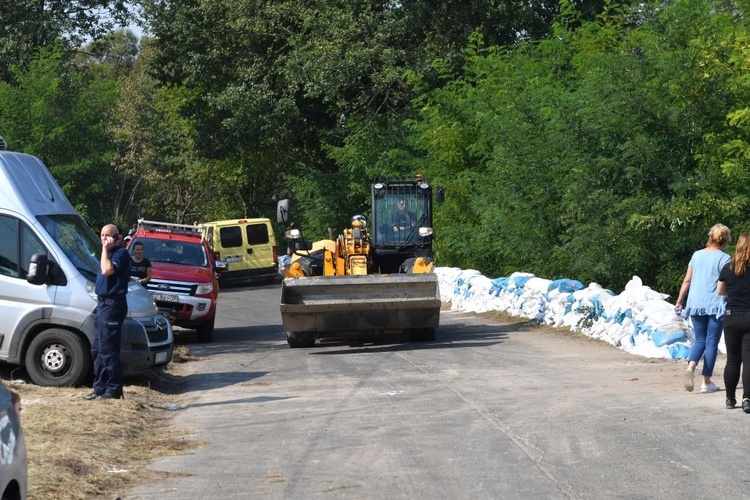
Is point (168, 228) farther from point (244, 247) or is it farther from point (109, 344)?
point (244, 247)

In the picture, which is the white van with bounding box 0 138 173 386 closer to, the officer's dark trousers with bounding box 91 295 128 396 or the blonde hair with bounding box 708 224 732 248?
the officer's dark trousers with bounding box 91 295 128 396

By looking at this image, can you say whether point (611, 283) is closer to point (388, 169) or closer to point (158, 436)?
point (158, 436)

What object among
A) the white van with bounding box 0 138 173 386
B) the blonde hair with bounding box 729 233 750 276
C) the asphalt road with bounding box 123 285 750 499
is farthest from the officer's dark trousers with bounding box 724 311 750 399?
the white van with bounding box 0 138 173 386

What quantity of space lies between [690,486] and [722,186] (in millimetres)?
14307

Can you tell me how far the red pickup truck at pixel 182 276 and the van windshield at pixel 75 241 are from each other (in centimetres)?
505

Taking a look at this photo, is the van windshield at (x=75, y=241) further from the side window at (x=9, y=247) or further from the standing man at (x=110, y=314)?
the standing man at (x=110, y=314)

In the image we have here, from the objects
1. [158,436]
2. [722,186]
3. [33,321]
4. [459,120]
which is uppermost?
[459,120]

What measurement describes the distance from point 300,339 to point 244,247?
2136 cm

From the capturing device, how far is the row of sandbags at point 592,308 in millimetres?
15703

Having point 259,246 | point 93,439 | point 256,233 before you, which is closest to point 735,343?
point 93,439

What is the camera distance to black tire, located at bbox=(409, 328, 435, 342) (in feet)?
62.6

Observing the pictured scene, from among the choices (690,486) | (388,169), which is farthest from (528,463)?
(388,169)

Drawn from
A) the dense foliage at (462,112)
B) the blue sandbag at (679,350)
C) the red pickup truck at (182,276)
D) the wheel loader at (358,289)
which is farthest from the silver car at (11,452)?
the dense foliage at (462,112)

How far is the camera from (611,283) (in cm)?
2286
